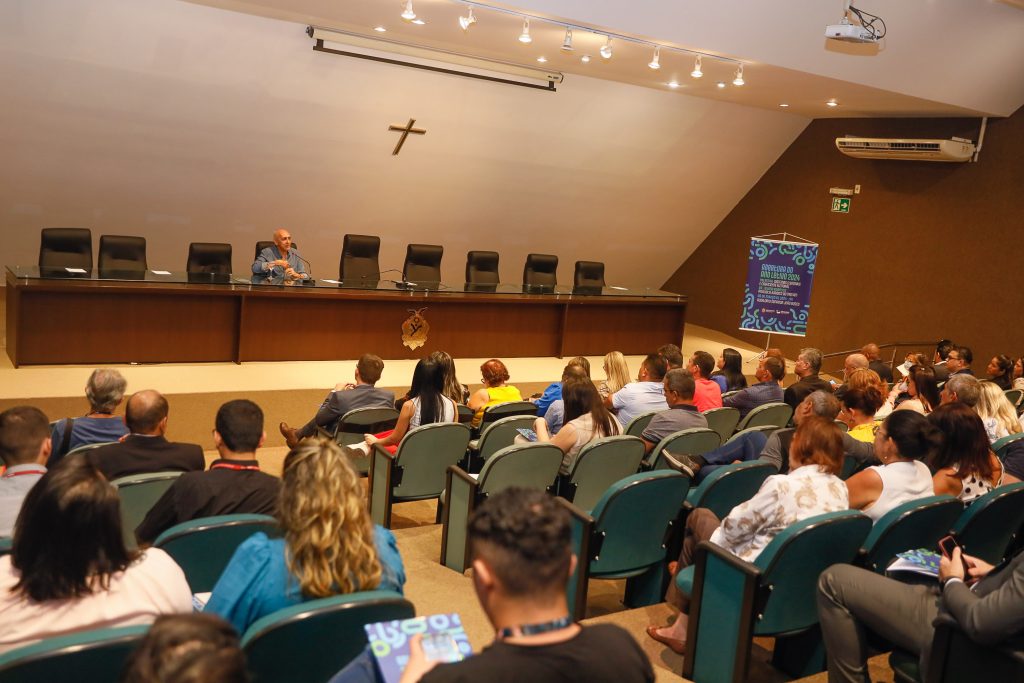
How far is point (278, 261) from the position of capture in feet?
26.9

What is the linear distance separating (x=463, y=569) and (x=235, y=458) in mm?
1346

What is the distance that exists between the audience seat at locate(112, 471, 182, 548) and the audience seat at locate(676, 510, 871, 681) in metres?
1.88

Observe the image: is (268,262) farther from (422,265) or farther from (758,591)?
(758,591)

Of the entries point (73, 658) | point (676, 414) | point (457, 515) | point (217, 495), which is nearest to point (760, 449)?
point (676, 414)

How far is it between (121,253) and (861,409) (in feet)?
21.1

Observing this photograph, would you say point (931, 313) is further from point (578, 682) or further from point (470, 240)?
point (578, 682)

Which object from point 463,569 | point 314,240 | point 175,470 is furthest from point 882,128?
point 175,470

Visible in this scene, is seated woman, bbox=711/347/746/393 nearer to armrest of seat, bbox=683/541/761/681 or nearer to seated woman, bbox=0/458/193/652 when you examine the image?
armrest of seat, bbox=683/541/761/681

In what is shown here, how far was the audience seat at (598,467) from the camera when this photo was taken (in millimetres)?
3916

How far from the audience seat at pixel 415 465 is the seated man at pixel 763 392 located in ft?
7.29

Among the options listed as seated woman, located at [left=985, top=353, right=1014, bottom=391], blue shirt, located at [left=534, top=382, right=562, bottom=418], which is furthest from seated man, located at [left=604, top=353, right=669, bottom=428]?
seated woman, located at [left=985, top=353, right=1014, bottom=391]

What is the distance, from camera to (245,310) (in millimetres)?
7789

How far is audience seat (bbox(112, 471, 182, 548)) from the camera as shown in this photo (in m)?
2.95

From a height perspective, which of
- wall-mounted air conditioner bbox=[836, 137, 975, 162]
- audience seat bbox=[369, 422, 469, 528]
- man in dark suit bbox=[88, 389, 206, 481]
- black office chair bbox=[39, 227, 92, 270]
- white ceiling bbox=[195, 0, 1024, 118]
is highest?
white ceiling bbox=[195, 0, 1024, 118]
